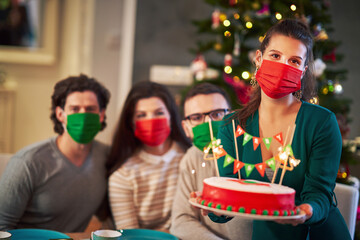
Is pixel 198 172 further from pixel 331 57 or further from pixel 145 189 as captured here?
pixel 331 57

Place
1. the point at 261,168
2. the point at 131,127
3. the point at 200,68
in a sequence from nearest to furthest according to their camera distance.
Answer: the point at 261,168, the point at 131,127, the point at 200,68

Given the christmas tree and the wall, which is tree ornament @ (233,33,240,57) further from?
the wall

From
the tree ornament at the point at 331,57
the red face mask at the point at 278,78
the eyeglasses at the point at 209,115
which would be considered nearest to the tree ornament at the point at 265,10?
the tree ornament at the point at 331,57

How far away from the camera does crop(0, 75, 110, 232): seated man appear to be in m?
1.99

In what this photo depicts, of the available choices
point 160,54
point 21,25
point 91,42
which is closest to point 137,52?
point 160,54

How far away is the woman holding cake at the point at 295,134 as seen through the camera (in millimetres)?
1297

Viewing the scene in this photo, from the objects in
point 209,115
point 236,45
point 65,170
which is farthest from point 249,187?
point 236,45

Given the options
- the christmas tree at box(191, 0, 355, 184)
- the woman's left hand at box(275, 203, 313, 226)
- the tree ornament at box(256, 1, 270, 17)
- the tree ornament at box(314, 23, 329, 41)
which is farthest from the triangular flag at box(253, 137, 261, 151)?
the tree ornament at box(256, 1, 270, 17)

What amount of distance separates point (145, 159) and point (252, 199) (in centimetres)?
116

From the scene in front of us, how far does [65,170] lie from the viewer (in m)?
2.11

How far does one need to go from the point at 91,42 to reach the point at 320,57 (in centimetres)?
280

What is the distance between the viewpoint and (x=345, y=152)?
10.00 ft

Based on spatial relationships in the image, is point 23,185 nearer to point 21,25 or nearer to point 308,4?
point 308,4

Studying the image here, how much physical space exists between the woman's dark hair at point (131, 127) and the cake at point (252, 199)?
1090 millimetres
